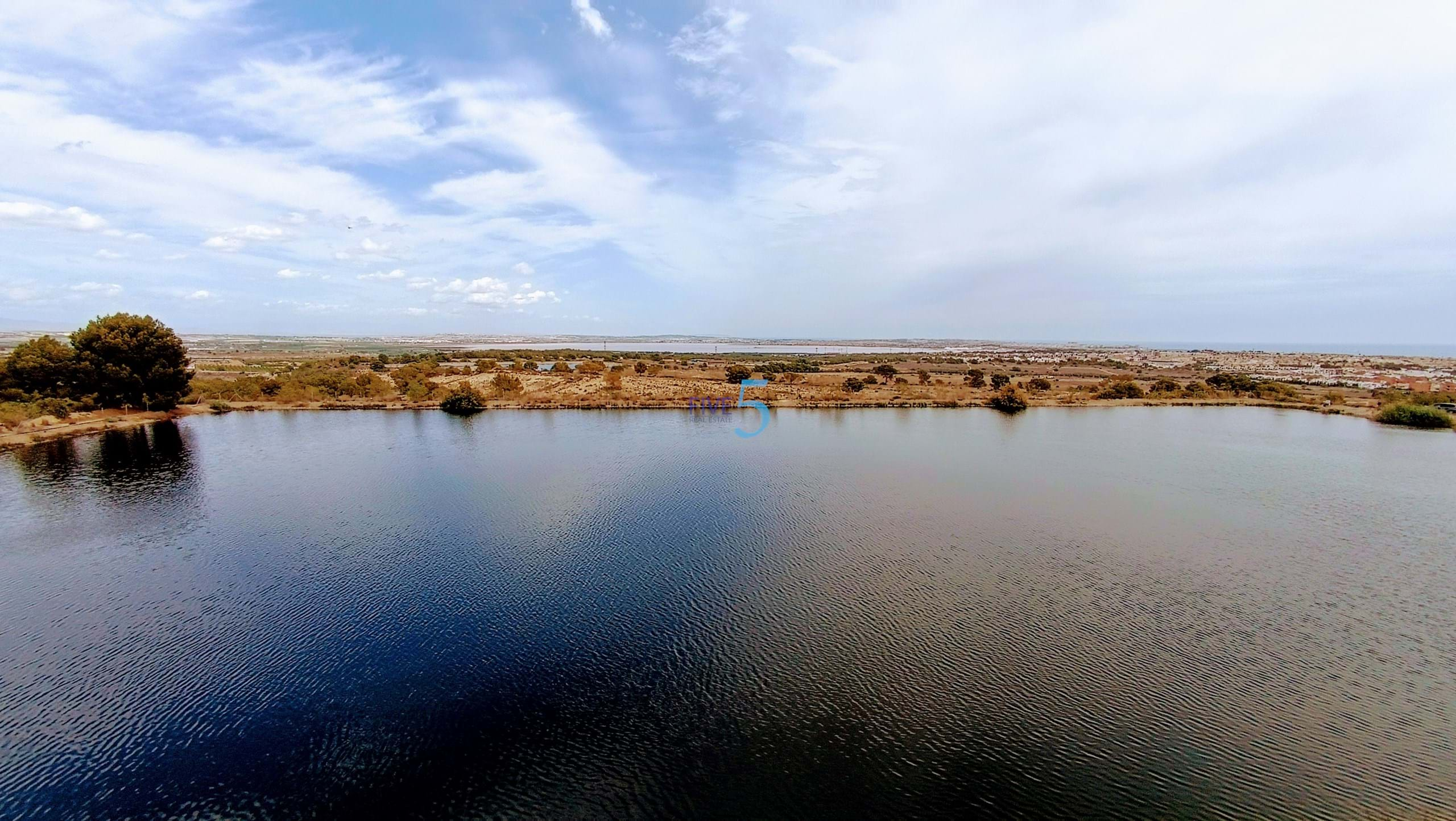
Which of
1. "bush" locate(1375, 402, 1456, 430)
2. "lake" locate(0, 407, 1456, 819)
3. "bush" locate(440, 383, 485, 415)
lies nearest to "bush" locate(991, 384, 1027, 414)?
"lake" locate(0, 407, 1456, 819)

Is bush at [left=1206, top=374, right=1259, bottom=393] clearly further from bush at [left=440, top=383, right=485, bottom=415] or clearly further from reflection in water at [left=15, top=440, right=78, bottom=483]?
reflection in water at [left=15, top=440, right=78, bottom=483]

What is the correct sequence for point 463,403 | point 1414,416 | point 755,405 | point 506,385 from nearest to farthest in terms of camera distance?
point 1414,416 < point 463,403 < point 755,405 < point 506,385

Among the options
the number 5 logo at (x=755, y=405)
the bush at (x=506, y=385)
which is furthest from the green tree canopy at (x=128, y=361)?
the number 5 logo at (x=755, y=405)

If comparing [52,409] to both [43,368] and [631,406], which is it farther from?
[631,406]

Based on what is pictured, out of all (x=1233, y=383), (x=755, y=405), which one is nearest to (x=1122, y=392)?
(x=1233, y=383)

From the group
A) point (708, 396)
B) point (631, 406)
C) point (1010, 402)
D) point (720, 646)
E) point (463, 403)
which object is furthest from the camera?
point (708, 396)

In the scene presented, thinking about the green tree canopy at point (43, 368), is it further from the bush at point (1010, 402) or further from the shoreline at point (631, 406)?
the bush at point (1010, 402)

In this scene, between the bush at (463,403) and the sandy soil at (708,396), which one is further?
the sandy soil at (708,396)
